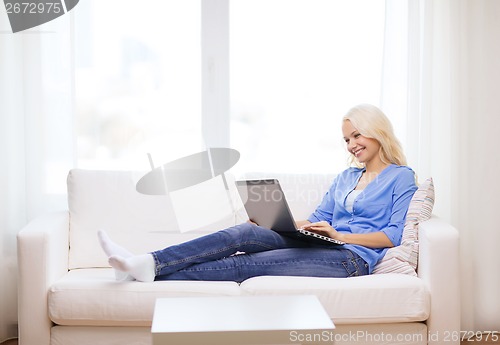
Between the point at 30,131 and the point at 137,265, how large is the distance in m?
1.25

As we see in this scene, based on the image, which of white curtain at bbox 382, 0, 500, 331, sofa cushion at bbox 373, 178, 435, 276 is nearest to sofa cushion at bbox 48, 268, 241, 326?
sofa cushion at bbox 373, 178, 435, 276

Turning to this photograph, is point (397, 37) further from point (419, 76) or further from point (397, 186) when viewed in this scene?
point (397, 186)

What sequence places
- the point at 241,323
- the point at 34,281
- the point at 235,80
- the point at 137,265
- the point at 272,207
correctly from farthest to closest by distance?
the point at 235,80 < the point at 272,207 < the point at 34,281 < the point at 137,265 < the point at 241,323

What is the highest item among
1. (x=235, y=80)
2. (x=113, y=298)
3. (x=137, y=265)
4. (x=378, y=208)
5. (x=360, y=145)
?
(x=235, y=80)

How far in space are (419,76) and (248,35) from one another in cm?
93

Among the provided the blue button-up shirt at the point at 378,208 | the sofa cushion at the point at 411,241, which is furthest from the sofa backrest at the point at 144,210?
the sofa cushion at the point at 411,241

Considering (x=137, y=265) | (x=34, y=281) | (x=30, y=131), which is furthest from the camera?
Answer: (x=30, y=131)

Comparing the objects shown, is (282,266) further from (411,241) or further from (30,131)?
(30,131)

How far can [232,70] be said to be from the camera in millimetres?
3967

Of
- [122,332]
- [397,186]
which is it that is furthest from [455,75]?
[122,332]

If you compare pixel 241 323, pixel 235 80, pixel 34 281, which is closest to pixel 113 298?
pixel 34 281

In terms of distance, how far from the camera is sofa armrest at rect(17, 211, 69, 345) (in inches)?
115

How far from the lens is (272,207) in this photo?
3043 mm

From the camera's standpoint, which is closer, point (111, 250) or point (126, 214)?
point (111, 250)
